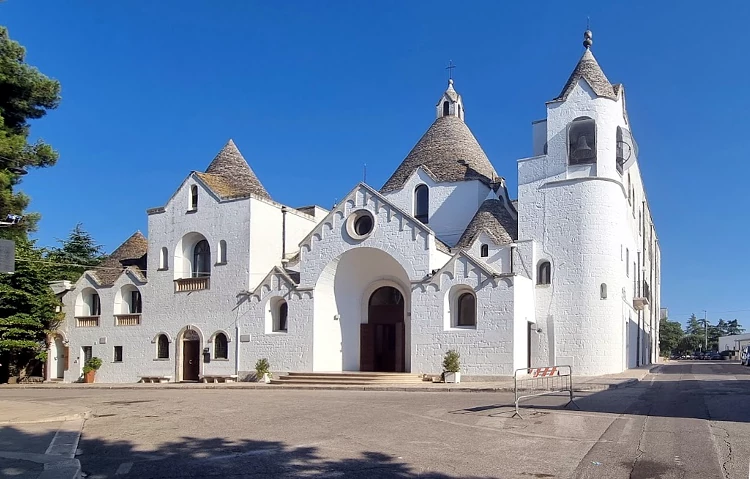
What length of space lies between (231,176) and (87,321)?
10715 mm

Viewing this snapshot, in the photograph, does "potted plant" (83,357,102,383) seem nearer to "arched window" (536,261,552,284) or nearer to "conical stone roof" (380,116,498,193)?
"conical stone roof" (380,116,498,193)

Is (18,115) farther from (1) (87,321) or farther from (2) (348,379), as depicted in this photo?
(1) (87,321)

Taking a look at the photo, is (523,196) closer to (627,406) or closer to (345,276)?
(345,276)

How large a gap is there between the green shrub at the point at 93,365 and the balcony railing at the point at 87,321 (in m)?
1.85

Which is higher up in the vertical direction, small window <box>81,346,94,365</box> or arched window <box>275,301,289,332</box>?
arched window <box>275,301,289,332</box>

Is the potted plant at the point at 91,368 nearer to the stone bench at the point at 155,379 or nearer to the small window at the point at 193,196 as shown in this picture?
the stone bench at the point at 155,379

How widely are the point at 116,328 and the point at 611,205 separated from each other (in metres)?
24.6

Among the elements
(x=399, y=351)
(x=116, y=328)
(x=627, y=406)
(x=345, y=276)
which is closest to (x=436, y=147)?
(x=345, y=276)

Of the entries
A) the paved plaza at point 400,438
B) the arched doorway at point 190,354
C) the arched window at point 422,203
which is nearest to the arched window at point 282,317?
the arched doorway at point 190,354

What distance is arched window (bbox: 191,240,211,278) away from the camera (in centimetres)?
3362

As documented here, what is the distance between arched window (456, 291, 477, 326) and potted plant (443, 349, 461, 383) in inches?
68.1

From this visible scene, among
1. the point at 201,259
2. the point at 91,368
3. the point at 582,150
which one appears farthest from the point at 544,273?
the point at 91,368

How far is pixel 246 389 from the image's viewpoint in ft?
86.7

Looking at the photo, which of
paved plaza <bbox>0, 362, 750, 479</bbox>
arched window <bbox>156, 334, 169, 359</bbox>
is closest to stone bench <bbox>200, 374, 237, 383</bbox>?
arched window <bbox>156, 334, 169, 359</bbox>
